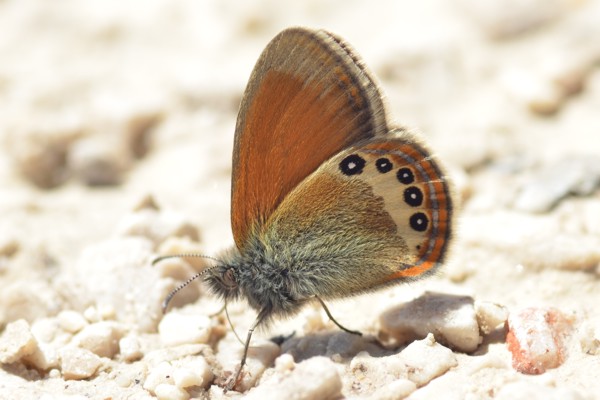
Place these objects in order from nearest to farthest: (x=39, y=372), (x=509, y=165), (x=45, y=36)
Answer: (x=39, y=372) → (x=509, y=165) → (x=45, y=36)

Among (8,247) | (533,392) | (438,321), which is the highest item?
(8,247)

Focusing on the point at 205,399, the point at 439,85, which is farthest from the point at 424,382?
the point at 439,85

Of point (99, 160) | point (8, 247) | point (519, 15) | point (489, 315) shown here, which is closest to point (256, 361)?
point (489, 315)

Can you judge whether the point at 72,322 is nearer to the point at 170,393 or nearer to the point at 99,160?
the point at 170,393

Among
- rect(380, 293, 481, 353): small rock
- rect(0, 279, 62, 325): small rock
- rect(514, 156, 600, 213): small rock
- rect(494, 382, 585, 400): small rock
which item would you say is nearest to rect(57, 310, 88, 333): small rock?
rect(0, 279, 62, 325): small rock

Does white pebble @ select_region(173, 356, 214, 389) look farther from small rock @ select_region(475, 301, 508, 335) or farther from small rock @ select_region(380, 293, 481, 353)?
small rock @ select_region(475, 301, 508, 335)

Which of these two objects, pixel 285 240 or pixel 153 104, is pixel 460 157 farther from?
pixel 153 104
